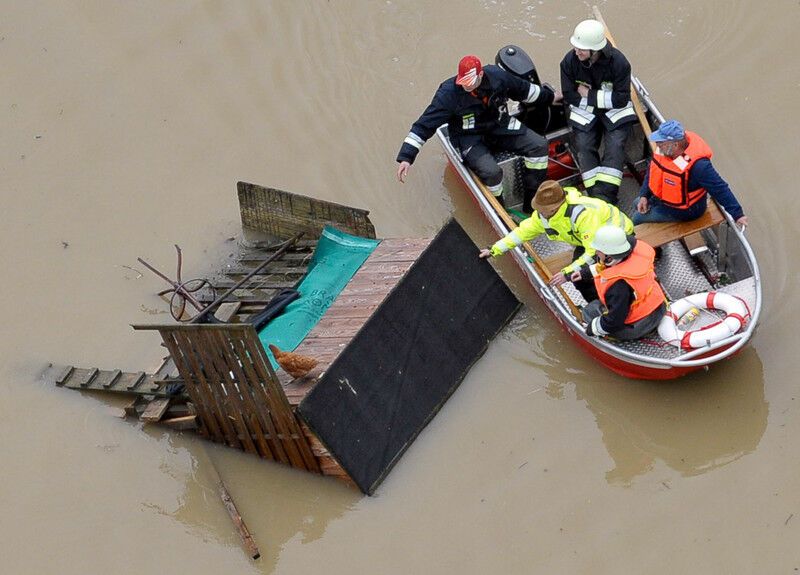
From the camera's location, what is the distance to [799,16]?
39.2ft

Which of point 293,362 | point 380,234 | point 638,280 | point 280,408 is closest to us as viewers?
point 293,362

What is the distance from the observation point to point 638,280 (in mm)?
8422

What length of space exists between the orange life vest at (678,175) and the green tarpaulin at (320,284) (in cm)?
242

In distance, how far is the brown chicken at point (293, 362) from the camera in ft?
26.8

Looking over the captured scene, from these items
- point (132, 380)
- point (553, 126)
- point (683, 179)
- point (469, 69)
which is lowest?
point (683, 179)

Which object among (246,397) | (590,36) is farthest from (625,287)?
(246,397)

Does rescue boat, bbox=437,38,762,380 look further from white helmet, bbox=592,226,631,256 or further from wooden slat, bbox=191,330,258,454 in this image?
wooden slat, bbox=191,330,258,454

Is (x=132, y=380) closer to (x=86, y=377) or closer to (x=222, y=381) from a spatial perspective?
(x=86, y=377)

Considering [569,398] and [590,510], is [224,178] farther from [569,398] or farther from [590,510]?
[590,510]

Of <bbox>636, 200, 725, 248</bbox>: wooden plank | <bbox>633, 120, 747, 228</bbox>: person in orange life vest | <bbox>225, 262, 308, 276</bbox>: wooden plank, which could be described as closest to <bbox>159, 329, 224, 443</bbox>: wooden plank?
<bbox>225, 262, 308, 276</bbox>: wooden plank

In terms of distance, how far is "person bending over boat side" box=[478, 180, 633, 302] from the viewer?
8758 millimetres

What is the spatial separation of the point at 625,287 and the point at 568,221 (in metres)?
0.79

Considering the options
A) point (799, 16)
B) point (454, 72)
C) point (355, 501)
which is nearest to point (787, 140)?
point (799, 16)

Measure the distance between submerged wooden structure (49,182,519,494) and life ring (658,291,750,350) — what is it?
155cm
